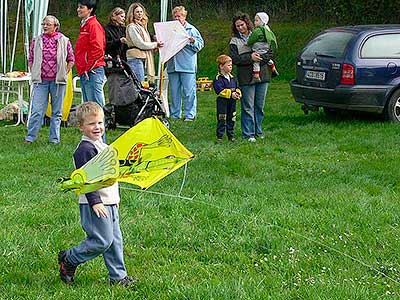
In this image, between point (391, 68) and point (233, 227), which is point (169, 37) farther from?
point (233, 227)

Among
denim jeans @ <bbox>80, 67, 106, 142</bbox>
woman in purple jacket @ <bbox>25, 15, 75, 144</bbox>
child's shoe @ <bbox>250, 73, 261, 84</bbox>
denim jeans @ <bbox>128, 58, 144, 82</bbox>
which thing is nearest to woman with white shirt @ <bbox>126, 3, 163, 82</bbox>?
denim jeans @ <bbox>128, 58, 144, 82</bbox>

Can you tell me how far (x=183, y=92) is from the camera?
1385 cm

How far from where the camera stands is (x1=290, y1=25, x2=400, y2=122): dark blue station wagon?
40.1 ft

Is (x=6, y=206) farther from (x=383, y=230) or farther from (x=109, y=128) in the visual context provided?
(x=109, y=128)

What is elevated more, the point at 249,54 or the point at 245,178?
the point at 249,54

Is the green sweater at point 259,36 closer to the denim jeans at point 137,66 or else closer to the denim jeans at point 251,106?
the denim jeans at point 251,106

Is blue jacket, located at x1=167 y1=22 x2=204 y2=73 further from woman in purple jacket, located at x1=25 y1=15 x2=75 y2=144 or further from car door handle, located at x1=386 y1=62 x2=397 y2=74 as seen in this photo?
car door handle, located at x1=386 y1=62 x2=397 y2=74

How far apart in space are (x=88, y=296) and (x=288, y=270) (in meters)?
1.40

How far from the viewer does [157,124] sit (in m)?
5.68

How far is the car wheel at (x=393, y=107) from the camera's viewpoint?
40.6 feet

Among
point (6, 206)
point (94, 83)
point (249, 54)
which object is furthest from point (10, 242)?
point (249, 54)

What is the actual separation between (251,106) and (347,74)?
2162 millimetres

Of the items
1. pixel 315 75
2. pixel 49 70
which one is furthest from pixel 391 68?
pixel 49 70

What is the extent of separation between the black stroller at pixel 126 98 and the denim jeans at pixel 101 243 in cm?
653
